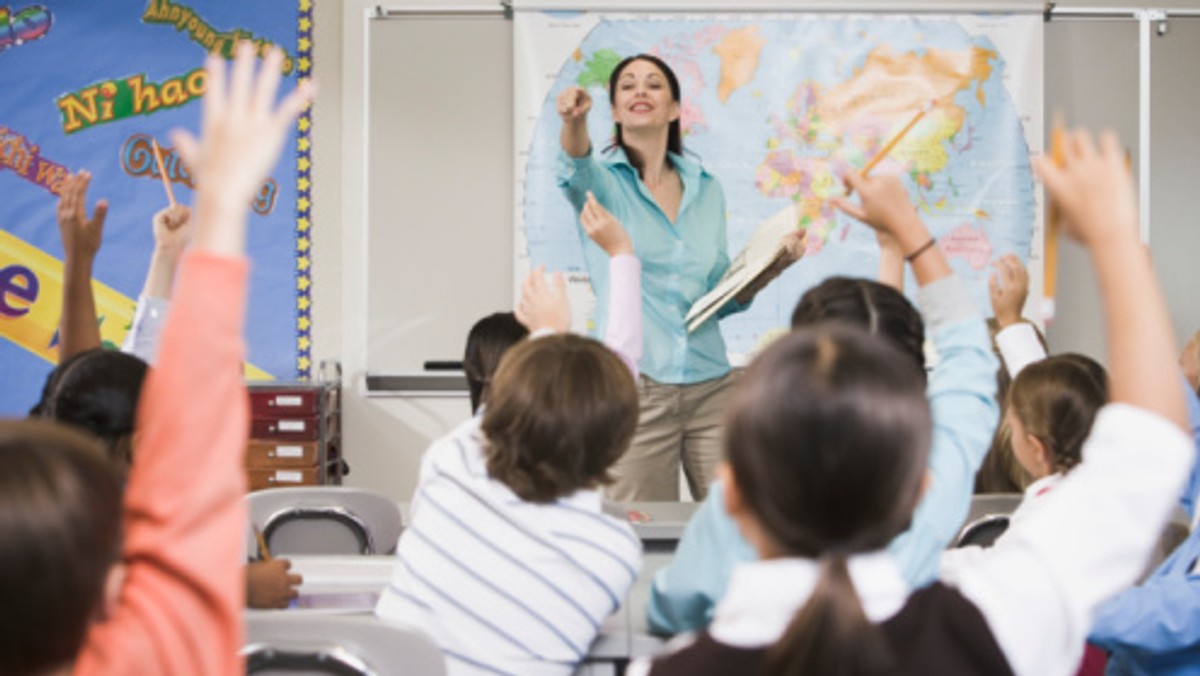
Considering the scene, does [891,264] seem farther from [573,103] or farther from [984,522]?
[573,103]

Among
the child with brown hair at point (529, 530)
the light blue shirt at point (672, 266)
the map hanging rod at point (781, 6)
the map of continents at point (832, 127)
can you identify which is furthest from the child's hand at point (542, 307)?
the map hanging rod at point (781, 6)

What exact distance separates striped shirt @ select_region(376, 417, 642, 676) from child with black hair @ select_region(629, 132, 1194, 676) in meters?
0.69

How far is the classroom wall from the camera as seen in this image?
5.22 m

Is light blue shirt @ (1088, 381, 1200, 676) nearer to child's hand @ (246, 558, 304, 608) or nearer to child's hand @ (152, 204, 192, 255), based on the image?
child's hand @ (246, 558, 304, 608)

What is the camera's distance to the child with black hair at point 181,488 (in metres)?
0.84

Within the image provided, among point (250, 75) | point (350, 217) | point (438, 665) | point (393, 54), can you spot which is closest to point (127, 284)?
point (350, 217)

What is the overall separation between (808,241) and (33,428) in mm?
Result: 4453

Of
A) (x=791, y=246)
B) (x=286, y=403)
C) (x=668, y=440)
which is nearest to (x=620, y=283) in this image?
(x=791, y=246)

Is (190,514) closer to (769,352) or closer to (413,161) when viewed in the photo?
(769,352)

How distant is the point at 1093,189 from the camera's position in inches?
41.8

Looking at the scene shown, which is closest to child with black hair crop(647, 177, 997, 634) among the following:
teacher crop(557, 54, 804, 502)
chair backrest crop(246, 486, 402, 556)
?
chair backrest crop(246, 486, 402, 556)

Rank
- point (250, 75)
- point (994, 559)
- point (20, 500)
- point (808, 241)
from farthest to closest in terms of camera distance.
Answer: point (808, 241) < point (994, 559) < point (250, 75) < point (20, 500)

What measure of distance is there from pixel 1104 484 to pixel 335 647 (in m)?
0.80

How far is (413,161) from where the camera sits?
5.20m
